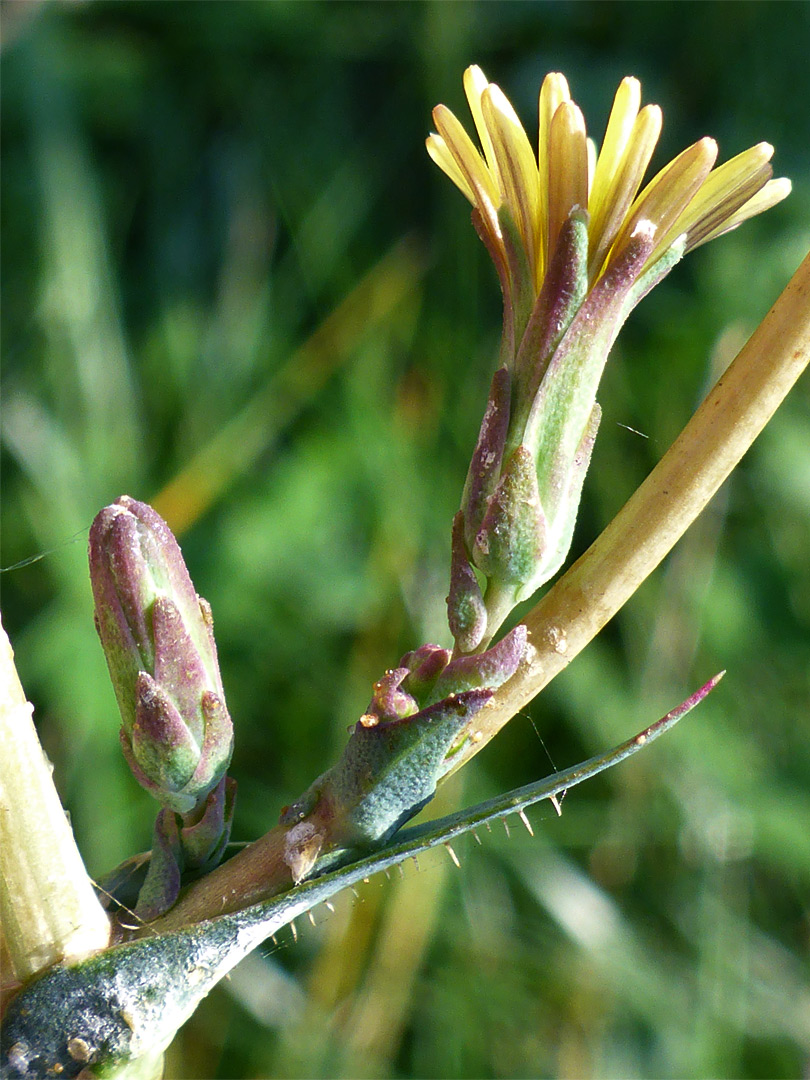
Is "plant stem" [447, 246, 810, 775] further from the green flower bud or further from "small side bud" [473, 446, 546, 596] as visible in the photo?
the green flower bud

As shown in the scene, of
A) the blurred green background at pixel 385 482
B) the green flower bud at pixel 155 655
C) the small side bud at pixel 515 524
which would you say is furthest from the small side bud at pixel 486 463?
the blurred green background at pixel 385 482

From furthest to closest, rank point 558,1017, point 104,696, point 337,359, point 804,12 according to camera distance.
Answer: point 804,12 < point 337,359 < point 104,696 < point 558,1017

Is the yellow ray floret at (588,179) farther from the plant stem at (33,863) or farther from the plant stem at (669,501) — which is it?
the plant stem at (33,863)

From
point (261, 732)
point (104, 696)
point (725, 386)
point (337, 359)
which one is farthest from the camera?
point (337, 359)

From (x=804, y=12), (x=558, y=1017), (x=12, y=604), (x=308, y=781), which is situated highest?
(x=804, y=12)

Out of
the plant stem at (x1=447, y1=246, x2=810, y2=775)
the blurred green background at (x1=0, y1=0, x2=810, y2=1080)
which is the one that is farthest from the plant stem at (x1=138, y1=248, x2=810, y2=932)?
the blurred green background at (x1=0, y1=0, x2=810, y2=1080)

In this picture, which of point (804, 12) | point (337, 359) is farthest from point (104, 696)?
point (804, 12)

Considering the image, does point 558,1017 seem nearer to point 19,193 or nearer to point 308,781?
point 308,781
